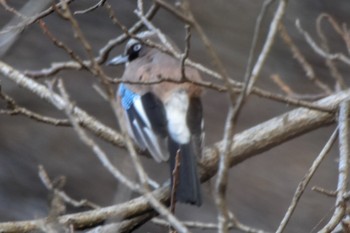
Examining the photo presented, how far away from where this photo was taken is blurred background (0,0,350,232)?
688 cm

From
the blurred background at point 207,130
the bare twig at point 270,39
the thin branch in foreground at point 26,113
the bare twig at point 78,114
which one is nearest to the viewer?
the bare twig at point 270,39

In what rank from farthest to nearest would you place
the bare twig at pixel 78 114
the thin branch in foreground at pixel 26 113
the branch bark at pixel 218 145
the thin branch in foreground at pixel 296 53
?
1. the bare twig at pixel 78 114
2. the branch bark at pixel 218 145
3. the thin branch in foreground at pixel 26 113
4. the thin branch in foreground at pixel 296 53

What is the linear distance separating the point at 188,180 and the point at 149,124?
0.44m

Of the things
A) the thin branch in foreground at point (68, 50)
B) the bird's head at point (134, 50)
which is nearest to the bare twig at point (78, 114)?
the thin branch in foreground at point (68, 50)

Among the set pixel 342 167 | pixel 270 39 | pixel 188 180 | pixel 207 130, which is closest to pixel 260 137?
pixel 188 180

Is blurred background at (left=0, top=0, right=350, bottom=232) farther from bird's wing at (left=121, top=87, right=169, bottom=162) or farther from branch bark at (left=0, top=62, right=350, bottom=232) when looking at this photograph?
branch bark at (left=0, top=62, right=350, bottom=232)

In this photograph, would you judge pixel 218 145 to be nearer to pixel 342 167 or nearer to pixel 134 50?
pixel 342 167

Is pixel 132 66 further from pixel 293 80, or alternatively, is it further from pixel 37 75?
pixel 293 80

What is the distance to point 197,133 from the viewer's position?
13.3ft

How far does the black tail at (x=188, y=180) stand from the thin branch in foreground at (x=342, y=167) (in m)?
0.52

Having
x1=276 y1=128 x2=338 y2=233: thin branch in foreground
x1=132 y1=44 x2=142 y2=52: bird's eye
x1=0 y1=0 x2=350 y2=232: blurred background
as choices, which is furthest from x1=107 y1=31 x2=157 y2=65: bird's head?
x1=0 y1=0 x2=350 y2=232: blurred background

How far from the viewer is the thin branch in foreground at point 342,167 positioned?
3.03 meters

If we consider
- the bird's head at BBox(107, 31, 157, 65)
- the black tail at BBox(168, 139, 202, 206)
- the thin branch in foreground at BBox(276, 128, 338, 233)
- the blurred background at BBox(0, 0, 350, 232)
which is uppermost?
the blurred background at BBox(0, 0, 350, 232)

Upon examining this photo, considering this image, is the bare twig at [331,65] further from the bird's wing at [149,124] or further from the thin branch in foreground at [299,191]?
the bird's wing at [149,124]
